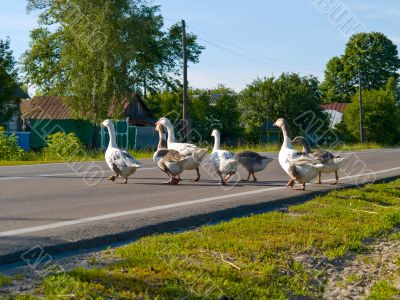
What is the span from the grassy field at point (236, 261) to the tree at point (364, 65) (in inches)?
2976

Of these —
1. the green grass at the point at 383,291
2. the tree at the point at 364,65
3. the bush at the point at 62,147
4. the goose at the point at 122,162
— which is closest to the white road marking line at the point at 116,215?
the goose at the point at 122,162

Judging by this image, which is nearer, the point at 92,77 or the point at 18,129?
the point at 92,77

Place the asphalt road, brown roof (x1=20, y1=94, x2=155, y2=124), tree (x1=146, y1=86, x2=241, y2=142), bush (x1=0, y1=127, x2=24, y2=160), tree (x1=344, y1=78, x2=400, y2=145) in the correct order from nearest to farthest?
the asphalt road, bush (x1=0, y1=127, x2=24, y2=160), tree (x1=146, y1=86, x2=241, y2=142), brown roof (x1=20, y1=94, x2=155, y2=124), tree (x1=344, y1=78, x2=400, y2=145)

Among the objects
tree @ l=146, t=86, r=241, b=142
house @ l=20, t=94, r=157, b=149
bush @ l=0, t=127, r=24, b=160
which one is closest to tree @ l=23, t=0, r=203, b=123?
house @ l=20, t=94, r=157, b=149

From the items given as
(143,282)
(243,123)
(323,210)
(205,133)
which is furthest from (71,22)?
(143,282)

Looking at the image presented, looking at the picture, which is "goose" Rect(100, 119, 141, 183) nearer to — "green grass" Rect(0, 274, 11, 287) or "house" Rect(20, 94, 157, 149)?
"green grass" Rect(0, 274, 11, 287)

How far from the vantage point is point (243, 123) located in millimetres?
49188

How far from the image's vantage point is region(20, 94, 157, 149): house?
3591 centimetres

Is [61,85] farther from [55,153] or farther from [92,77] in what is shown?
[55,153]

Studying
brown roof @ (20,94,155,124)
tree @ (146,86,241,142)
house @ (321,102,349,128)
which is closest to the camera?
tree @ (146,86,241,142)

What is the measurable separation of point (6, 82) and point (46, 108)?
65.5 feet

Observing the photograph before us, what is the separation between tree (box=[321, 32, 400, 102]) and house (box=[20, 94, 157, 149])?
122 ft

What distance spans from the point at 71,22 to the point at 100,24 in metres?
3.25

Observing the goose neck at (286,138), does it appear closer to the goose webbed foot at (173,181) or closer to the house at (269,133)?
the goose webbed foot at (173,181)
